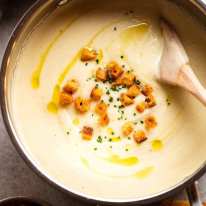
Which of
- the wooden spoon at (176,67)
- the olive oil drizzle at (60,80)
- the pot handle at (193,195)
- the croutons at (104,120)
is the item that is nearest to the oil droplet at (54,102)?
the olive oil drizzle at (60,80)

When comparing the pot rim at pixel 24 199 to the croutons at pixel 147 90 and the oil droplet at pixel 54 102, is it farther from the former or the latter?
the croutons at pixel 147 90

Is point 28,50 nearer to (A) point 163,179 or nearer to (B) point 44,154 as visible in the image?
(B) point 44,154

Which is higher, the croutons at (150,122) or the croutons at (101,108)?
the croutons at (101,108)

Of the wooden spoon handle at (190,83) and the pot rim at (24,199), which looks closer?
the wooden spoon handle at (190,83)

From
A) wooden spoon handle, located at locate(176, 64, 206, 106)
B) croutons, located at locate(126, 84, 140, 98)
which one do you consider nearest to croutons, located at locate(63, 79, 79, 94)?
croutons, located at locate(126, 84, 140, 98)

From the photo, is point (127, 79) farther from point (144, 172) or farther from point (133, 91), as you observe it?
point (144, 172)

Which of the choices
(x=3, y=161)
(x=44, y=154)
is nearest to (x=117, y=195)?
(x=44, y=154)

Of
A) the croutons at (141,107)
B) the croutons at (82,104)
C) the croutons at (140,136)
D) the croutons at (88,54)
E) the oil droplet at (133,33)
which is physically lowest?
the croutons at (140,136)
